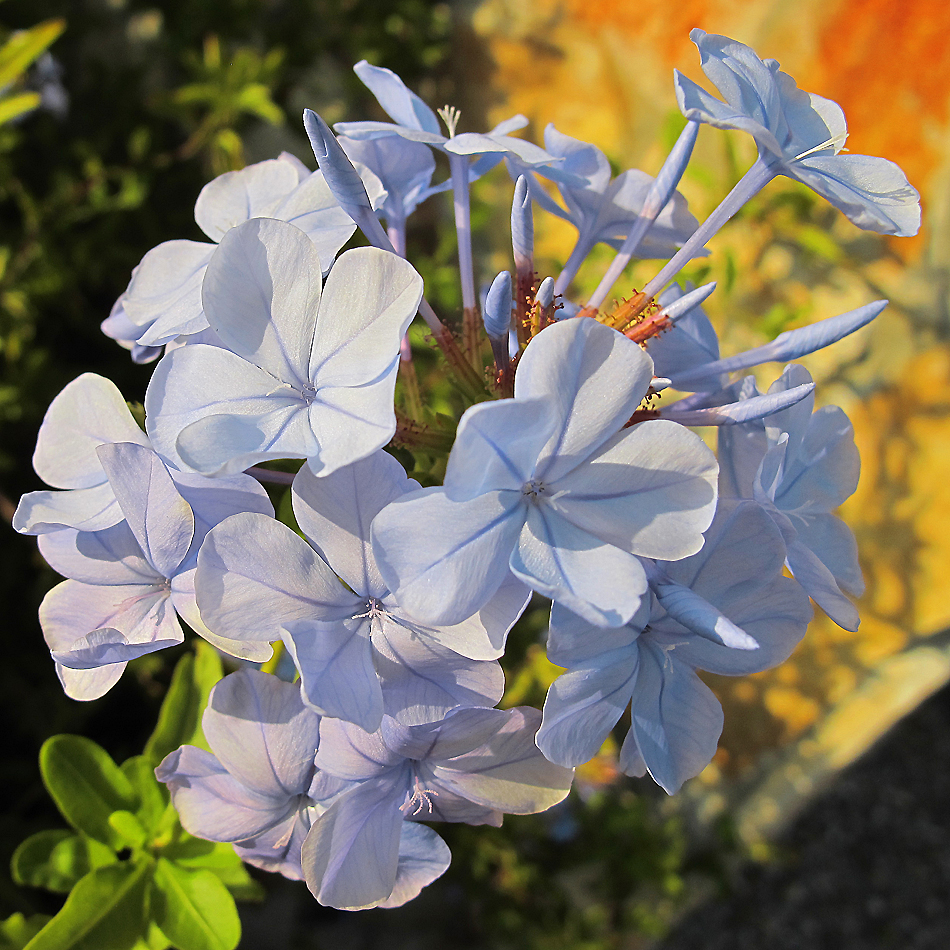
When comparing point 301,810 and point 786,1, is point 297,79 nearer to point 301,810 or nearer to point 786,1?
point 786,1

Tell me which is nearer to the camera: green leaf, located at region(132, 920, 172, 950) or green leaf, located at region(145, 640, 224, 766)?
green leaf, located at region(132, 920, 172, 950)

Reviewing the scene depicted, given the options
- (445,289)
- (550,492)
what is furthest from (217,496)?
(445,289)

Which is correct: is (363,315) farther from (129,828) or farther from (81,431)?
(129,828)

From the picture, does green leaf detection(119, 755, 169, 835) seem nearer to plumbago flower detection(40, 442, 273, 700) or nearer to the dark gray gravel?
plumbago flower detection(40, 442, 273, 700)

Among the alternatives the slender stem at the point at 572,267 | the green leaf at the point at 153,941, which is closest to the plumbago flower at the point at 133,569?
the green leaf at the point at 153,941

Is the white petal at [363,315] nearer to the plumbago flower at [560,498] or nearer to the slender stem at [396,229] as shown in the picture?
the plumbago flower at [560,498]

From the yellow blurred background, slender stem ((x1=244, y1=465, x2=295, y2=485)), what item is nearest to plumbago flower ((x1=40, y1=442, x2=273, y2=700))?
slender stem ((x1=244, y1=465, x2=295, y2=485))

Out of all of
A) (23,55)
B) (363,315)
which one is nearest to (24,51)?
(23,55)
